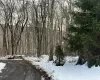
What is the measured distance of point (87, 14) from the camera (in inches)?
659

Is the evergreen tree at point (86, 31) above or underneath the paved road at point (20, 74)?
above

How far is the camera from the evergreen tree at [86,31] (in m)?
15.8

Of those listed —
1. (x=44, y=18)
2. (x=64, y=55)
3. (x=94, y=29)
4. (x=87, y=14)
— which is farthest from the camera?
(x=44, y=18)

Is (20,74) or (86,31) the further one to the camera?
(20,74)

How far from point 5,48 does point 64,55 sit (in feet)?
112

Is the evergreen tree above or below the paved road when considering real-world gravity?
above

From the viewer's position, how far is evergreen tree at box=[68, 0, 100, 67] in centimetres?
1580

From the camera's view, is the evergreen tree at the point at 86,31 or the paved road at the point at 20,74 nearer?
the paved road at the point at 20,74

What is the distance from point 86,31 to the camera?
17.0 metres

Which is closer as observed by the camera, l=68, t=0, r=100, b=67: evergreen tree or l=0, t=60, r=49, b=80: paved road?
l=0, t=60, r=49, b=80: paved road

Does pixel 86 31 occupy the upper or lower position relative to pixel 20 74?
upper

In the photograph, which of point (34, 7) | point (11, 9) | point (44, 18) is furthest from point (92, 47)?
point (11, 9)

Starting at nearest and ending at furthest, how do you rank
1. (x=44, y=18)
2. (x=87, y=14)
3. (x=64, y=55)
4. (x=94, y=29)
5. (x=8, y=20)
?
(x=94, y=29) → (x=87, y=14) → (x=64, y=55) → (x=44, y=18) → (x=8, y=20)

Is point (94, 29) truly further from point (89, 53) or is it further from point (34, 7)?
point (34, 7)
